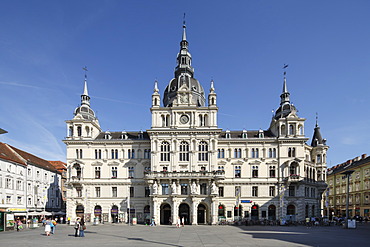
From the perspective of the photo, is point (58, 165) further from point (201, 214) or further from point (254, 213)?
point (254, 213)

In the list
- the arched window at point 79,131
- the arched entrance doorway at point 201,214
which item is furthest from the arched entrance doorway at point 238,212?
the arched window at point 79,131

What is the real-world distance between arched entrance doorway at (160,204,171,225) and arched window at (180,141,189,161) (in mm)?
10372

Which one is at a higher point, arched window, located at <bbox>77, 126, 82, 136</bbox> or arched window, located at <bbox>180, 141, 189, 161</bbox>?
arched window, located at <bbox>77, 126, 82, 136</bbox>

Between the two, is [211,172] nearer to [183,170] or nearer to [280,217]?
[183,170]

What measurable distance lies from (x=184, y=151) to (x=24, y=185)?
35.2m

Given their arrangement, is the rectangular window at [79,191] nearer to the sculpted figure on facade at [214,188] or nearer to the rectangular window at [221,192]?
the sculpted figure on facade at [214,188]

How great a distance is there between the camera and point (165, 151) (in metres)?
66.8

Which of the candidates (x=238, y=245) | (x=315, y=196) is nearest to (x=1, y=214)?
(x=238, y=245)

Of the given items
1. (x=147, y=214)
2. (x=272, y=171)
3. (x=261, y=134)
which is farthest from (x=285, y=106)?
(x=147, y=214)

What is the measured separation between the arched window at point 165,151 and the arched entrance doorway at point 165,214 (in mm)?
9689

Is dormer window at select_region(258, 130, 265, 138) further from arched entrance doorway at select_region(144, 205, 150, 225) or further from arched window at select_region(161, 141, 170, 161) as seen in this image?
arched entrance doorway at select_region(144, 205, 150, 225)

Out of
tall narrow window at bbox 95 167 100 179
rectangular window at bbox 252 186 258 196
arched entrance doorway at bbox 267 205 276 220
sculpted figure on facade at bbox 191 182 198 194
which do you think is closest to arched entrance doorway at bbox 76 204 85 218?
tall narrow window at bbox 95 167 100 179

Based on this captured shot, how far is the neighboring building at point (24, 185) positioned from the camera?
60.6 meters

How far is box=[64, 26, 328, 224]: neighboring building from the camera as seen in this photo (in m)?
66.1
